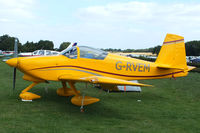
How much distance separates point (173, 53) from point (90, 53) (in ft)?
11.5

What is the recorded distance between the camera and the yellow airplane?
249 inches

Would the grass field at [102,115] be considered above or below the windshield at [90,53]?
below

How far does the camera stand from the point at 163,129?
15.8 feet

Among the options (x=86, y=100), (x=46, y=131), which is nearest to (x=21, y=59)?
(x=86, y=100)

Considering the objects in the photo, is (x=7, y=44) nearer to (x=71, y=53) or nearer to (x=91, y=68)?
(x=71, y=53)

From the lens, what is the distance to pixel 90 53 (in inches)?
275

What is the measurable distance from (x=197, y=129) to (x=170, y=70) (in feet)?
11.2

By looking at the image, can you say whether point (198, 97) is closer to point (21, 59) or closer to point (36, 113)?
point (36, 113)

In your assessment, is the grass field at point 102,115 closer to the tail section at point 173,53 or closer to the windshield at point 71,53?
the tail section at point 173,53

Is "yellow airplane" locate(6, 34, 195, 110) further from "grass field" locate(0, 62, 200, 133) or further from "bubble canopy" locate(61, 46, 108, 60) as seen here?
"grass field" locate(0, 62, 200, 133)

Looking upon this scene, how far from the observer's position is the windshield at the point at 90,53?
689 centimetres

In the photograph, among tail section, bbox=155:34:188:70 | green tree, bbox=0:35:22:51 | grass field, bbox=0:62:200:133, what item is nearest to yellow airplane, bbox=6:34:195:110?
tail section, bbox=155:34:188:70

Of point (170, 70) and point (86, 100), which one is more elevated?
point (170, 70)

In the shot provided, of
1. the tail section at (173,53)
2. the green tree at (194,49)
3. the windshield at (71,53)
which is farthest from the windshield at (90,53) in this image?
the green tree at (194,49)
